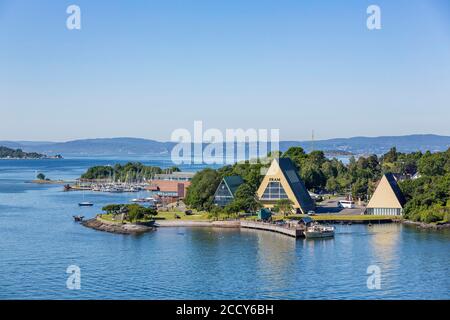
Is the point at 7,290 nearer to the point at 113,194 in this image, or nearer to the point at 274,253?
the point at 274,253

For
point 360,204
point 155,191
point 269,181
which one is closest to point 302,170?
point 360,204

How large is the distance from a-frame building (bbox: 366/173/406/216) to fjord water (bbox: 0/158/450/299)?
6.29ft

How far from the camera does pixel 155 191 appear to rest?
3241 cm

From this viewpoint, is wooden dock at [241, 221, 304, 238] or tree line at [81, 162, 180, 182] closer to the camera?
wooden dock at [241, 221, 304, 238]

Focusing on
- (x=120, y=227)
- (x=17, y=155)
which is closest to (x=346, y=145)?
(x=17, y=155)

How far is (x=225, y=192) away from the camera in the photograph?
19.5m

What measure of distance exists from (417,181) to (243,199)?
17.7ft

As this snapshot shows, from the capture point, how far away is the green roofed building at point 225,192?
1934 centimetres

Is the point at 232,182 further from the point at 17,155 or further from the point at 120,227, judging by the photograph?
the point at 17,155

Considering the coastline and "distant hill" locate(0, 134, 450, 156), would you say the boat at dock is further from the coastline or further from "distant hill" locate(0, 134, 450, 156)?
"distant hill" locate(0, 134, 450, 156)

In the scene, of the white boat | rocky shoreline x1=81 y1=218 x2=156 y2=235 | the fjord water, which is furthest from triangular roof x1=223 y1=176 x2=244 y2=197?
rocky shoreline x1=81 y1=218 x2=156 y2=235

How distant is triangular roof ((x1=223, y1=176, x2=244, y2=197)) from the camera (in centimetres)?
1950
